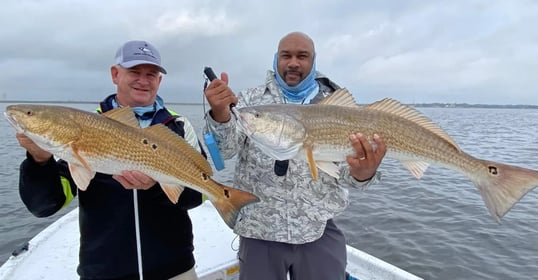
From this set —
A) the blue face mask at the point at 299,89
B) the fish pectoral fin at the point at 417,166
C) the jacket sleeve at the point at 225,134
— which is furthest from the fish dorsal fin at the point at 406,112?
the jacket sleeve at the point at 225,134

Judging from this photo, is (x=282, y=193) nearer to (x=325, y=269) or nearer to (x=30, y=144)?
(x=325, y=269)

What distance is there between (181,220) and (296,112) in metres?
1.35

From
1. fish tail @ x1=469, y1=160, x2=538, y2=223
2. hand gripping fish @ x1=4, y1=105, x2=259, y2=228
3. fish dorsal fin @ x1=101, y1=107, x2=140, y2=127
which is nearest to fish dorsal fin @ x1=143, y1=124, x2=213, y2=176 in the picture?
hand gripping fish @ x1=4, y1=105, x2=259, y2=228

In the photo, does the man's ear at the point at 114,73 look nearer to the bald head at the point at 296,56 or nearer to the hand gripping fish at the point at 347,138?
the hand gripping fish at the point at 347,138

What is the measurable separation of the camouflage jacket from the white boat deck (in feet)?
4.73

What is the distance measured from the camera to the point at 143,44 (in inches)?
129

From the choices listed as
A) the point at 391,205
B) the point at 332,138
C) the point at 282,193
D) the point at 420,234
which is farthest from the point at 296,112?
the point at 391,205

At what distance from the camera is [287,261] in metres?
3.65

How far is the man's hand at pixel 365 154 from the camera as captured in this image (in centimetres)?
306

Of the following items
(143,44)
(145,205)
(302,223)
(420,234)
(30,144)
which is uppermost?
(143,44)

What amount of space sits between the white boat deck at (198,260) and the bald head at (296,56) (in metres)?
2.58

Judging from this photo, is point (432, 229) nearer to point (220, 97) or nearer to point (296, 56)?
point (296, 56)

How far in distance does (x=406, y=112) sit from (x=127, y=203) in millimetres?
2458

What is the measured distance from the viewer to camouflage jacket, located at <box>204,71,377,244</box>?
3545 mm
